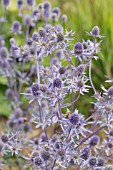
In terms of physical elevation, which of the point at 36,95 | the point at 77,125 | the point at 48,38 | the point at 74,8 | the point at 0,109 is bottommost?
the point at 0,109

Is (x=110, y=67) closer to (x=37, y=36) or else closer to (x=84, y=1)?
(x=84, y=1)

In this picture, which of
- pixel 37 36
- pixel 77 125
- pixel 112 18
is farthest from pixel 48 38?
pixel 112 18

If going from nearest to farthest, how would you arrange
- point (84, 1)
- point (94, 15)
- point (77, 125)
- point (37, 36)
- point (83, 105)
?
1. point (77, 125)
2. point (37, 36)
3. point (83, 105)
4. point (94, 15)
5. point (84, 1)

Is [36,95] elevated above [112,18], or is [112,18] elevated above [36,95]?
[112,18]

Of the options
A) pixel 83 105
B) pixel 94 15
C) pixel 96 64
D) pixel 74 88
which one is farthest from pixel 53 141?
pixel 94 15

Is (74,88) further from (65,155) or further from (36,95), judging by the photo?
(65,155)

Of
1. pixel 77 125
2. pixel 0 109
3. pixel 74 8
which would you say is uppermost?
pixel 74 8

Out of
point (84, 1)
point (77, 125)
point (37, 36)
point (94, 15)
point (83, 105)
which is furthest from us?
point (84, 1)

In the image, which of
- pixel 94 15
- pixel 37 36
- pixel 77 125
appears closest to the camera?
pixel 77 125

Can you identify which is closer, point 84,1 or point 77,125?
point 77,125
